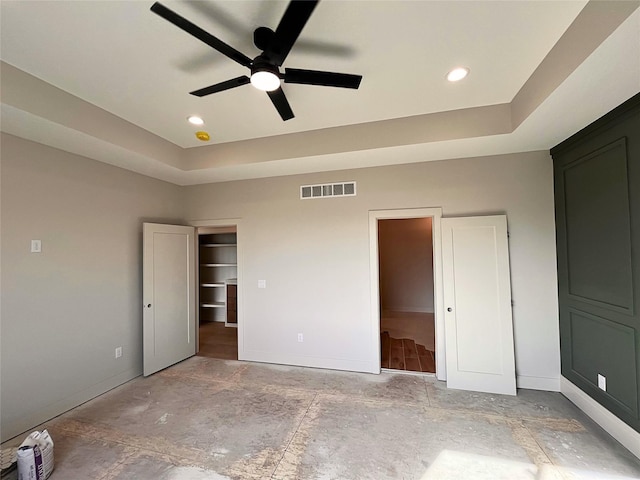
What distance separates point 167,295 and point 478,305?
404cm

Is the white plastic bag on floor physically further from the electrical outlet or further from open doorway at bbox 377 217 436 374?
open doorway at bbox 377 217 436 374

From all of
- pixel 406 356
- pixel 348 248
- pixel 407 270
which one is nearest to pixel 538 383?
pixel 406 356

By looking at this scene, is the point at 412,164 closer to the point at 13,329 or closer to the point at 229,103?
the point at 229,103

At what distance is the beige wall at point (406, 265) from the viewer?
706 cm

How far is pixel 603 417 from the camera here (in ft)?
7.82

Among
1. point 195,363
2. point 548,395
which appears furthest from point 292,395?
point 548,395

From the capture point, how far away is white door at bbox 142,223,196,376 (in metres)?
3.62

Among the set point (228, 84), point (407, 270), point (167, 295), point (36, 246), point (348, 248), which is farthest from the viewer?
point (407, 270)

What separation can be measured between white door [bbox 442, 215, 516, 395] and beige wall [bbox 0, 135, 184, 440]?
395cm

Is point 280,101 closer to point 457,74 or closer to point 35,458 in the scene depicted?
point 457,74

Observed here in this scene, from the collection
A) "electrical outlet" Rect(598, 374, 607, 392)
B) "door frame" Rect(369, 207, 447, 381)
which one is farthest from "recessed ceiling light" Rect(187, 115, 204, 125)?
"electrical outlet" Rect(598, 374, 607, 392)

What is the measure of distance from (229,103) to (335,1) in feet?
4.61

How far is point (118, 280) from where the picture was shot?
3404 mm

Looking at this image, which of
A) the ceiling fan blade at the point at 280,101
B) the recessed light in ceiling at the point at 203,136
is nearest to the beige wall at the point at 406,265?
the recessed light in ceiling at the point at 203,136
